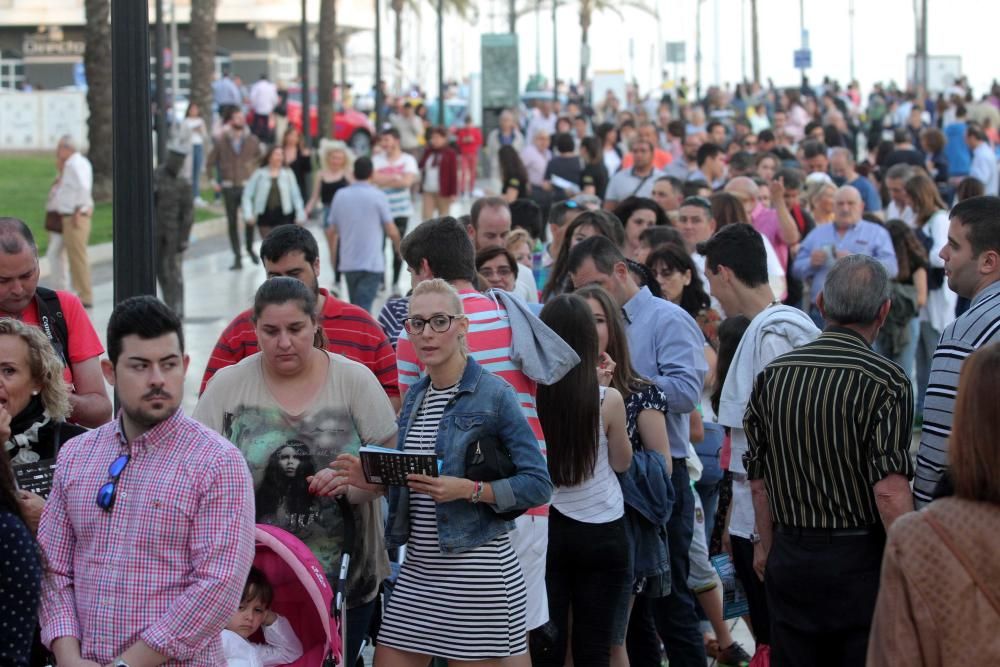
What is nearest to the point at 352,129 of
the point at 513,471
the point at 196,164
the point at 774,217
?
the point at 196,164

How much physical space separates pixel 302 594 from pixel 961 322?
243 centimetres

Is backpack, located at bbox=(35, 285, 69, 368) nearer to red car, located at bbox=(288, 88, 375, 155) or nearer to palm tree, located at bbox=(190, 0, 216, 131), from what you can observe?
palm tree, located at bbox=(190, 0, 216, 131)

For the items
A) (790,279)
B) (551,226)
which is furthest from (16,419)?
(790,279)

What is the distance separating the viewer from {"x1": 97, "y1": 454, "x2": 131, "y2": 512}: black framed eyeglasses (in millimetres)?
→ 4094

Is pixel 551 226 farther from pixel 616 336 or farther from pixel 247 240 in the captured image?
pixel 247 240

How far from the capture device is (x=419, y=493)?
5113 mm

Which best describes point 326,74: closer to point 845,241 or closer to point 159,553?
point 845,241

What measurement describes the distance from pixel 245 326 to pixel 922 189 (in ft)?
25.8

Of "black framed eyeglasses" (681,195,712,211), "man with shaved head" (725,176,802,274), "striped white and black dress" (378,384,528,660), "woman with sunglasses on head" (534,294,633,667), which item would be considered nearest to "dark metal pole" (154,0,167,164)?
"man with shaved head" (725,176,802,274)

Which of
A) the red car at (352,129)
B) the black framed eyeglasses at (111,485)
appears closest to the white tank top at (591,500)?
the black framed eyeglasses at (111,485)

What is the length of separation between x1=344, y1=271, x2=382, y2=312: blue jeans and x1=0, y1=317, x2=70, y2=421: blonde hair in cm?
1027

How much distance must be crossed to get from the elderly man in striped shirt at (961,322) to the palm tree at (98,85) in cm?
2181

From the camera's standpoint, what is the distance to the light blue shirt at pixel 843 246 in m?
11.3

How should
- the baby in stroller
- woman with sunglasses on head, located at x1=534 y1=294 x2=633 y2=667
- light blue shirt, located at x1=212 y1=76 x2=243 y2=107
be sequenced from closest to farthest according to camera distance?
the baby in stroller
woman with sunglasses on head, located at x1=534 y1=294 x2=633 y2=667
light blue shirt, located at x1=212 y1=76 x2=243 y2=107
